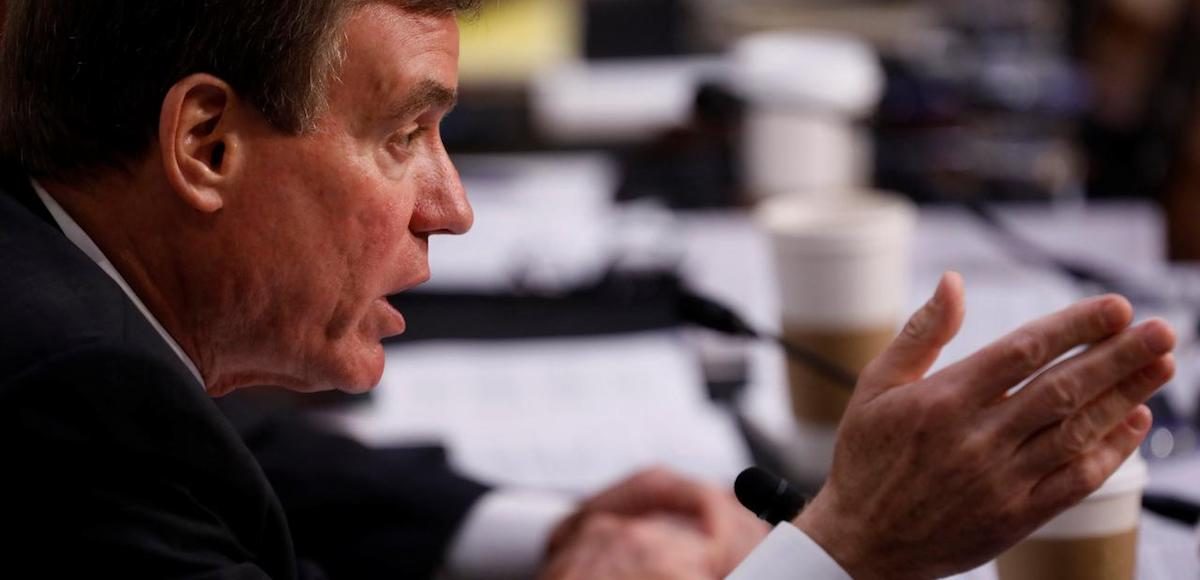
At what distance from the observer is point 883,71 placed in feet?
7.59

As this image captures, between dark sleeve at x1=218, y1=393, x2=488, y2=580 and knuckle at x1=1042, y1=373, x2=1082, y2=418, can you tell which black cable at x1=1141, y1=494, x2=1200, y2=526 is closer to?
knuckle at x1=1042, y1=373, x2=1082, y2=418

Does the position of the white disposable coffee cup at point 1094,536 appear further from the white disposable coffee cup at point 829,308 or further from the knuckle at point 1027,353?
the white disposable coffee cup at point 829,308

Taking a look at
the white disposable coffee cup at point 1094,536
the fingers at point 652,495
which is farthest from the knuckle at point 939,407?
the fingers at point 652,495

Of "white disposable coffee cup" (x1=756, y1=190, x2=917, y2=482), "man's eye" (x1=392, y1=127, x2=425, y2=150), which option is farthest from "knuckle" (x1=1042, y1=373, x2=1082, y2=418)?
"white disposable coffee cup" (x1=756, y1=190, x2=917, y2=482)

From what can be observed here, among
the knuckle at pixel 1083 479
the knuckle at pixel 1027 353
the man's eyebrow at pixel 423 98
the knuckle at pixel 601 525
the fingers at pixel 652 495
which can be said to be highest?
the man's eyebrow at pixel 423 98

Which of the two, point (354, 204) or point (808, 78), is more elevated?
point (354, 204)

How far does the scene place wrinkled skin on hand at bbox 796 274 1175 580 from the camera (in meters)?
0.67

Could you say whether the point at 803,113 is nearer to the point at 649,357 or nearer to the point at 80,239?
the point at 649,357

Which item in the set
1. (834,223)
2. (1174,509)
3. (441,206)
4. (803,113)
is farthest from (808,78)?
(441,206)

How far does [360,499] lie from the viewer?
44.0 inches

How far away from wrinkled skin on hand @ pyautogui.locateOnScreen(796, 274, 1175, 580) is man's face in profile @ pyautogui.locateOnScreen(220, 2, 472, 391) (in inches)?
9.5

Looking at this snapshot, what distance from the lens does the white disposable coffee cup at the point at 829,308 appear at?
1.14m

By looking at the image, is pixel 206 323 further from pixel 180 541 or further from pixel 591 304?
pixel 591 304

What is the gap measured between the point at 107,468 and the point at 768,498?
31 centimetres
